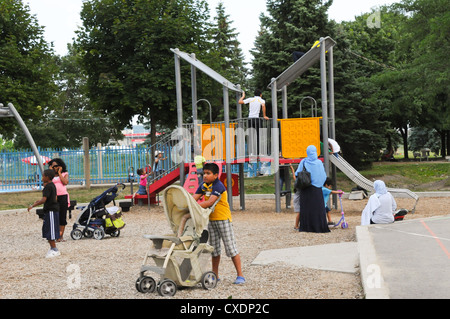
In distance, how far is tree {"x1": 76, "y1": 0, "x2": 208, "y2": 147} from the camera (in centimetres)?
2986

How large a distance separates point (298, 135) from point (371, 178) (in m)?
16.2

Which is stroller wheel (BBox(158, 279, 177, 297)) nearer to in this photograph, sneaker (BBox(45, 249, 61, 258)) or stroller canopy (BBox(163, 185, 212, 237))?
stroller canopy (BBox(163, 185, 212, 237))

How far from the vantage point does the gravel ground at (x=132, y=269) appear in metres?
7.11

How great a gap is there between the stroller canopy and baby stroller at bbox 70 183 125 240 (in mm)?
5827

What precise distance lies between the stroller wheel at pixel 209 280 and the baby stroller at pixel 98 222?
6.08m

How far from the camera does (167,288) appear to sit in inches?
275

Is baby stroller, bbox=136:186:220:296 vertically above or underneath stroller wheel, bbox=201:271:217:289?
above

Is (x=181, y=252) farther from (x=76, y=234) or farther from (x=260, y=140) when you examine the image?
(x=260, y=140)

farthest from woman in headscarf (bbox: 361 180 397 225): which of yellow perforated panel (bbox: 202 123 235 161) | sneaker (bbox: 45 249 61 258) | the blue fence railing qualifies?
the blue fence railing

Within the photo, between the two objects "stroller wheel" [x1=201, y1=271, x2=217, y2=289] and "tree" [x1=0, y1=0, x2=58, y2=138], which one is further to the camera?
"tree" [x1=0, y1=0, x2=58, y2=138]

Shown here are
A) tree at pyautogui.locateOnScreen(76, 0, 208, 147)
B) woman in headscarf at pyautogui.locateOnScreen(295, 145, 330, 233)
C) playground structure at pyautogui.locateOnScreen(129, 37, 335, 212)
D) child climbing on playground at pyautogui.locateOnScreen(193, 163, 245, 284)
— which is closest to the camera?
child climbing on playground at pyautogui.locateOnScreen(193, 163, 245, 284)

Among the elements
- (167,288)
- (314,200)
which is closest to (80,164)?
(314,200)

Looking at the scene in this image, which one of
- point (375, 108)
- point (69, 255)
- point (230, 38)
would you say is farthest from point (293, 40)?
point (69, 255)

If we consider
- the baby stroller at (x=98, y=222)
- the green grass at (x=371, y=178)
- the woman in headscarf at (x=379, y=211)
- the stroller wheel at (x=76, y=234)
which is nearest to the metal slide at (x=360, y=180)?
the woman in headscarf at (x=379, y=211)
